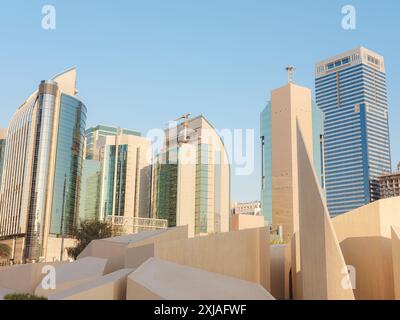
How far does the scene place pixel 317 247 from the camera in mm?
14625

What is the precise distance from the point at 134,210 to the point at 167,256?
101666 mm

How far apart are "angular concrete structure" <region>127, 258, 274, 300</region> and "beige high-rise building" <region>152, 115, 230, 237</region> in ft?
207

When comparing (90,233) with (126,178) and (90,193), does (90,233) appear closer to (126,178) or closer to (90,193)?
(126,178)

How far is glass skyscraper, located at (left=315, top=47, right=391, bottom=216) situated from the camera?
458 ft

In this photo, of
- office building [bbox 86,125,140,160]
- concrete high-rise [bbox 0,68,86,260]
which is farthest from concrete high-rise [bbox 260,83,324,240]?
office building [bbox 86,125,140,160]

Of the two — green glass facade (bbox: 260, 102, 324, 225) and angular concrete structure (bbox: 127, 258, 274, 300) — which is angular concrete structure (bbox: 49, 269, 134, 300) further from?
green glass facade (bbox: 260, 102, 324, 225)

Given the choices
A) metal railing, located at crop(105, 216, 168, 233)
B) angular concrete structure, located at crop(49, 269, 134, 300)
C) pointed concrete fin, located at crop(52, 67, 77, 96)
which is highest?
pointed concrete fin, located at crop(52, 67, 77, 96)

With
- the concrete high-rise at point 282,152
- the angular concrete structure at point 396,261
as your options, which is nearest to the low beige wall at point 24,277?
the angular concrete structure at point 396,261

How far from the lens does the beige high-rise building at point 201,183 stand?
8100 cm

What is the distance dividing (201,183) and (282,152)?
25868mm

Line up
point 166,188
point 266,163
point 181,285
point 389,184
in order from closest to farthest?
point 181,285 < point 166,188 < point 266,163 < point 389,184

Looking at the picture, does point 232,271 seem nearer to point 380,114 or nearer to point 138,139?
point 138,139

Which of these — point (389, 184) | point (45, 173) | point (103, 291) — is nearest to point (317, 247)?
point (103, 291)

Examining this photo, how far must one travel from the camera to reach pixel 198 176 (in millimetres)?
82250
